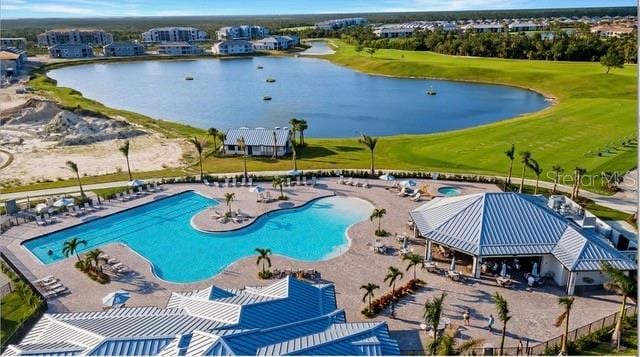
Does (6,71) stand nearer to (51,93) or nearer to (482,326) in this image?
(51,93)

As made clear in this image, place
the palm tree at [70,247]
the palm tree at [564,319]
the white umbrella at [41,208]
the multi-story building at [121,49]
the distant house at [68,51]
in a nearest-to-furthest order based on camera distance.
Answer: the palm tree at [564,319] → the palm tree at [70,247] → the white umbrella at [41,208] → the distant house at [68,51] → the multi-story building at [121,49]

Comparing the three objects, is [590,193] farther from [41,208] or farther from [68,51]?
[68,51]

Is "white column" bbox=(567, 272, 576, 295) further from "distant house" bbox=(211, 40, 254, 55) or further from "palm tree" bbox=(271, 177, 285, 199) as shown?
"distant house" bbox=(211, 40, 254, 55)

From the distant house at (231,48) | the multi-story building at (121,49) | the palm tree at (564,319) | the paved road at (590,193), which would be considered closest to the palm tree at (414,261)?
the palm tree at (564,319)

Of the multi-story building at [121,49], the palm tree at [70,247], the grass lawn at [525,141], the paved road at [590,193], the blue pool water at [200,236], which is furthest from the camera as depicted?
the multi-story building at [121,49]

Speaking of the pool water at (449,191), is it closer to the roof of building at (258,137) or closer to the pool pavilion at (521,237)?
the pool pavilion at (521,237)
